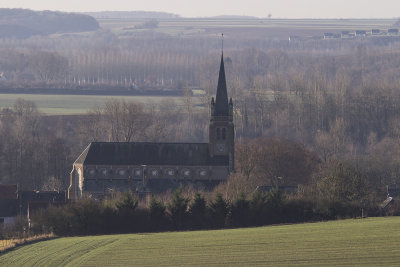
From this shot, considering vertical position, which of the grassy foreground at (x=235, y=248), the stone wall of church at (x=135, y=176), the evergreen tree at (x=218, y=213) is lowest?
the stone wall of church at (x=135, y=176)

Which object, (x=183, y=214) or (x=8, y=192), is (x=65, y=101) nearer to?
(x=8, y=192)

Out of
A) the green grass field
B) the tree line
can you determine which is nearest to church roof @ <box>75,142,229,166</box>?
the tree line

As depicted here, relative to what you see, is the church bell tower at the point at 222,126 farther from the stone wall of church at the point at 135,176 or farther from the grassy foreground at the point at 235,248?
the grassy foreground at the point at 235,248

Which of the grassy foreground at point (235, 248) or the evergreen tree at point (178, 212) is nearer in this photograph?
the grassy foreground at point (235, 248)

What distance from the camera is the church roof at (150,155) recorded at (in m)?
89.4

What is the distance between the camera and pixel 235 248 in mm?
53438

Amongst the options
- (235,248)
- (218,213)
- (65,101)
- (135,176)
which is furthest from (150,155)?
(65,101)

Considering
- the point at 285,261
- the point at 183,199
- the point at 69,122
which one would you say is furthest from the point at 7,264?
the point at 69,122

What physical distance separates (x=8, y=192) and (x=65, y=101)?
7731 cm

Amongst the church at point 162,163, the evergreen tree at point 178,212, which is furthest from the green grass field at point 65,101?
the evergreen tree at point 178,212

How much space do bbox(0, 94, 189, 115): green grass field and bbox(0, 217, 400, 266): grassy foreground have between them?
8434cm

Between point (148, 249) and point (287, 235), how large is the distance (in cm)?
717

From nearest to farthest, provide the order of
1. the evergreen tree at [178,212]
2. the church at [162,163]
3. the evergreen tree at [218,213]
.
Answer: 1. the evergreen tree at [178,212]
2. the evergreen tree at [218,213]
3. the church at [162,163]

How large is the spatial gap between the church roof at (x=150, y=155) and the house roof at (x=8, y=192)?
7494 millimetres
